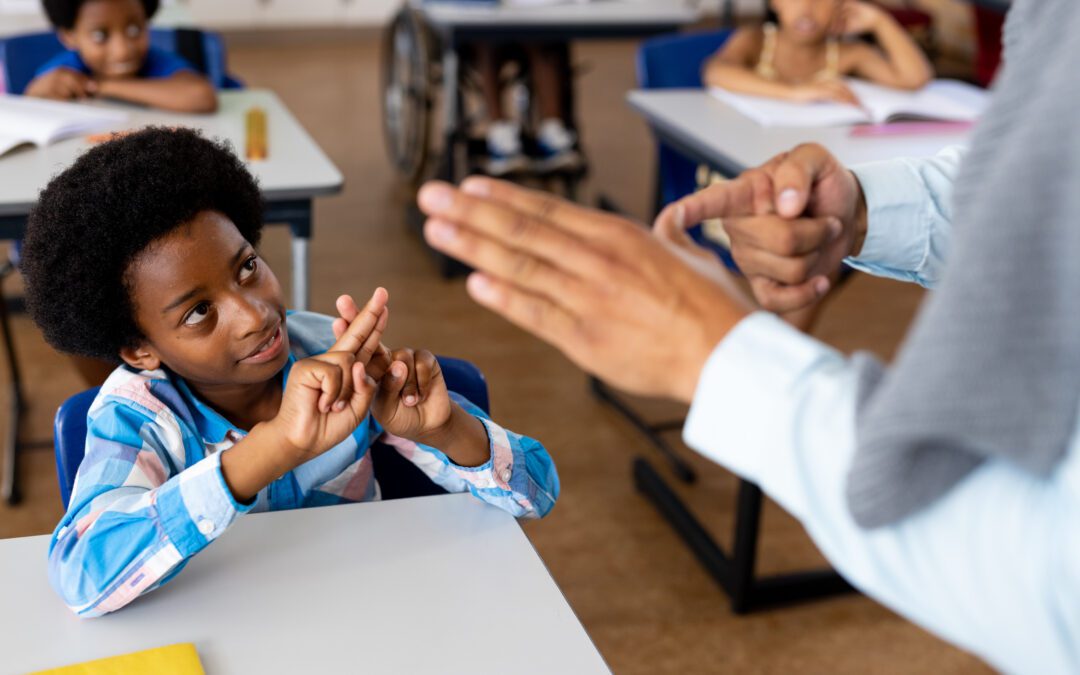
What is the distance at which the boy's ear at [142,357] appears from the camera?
125cm

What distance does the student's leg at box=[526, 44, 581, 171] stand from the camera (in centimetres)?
417

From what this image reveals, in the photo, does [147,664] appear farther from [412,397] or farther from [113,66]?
[113,66]

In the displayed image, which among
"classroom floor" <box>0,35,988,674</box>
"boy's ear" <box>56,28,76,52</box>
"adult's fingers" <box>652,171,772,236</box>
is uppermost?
"adult's fingers" <box>652,171,772,236</box>

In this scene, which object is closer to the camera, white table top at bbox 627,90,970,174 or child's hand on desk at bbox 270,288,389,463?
child's hand on desk at bbox 270,288,389,463

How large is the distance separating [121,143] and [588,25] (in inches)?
95.6

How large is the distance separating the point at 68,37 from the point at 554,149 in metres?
1.99

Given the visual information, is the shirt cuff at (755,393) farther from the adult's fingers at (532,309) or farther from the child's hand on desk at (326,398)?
the child's hand on desk at (326,398)

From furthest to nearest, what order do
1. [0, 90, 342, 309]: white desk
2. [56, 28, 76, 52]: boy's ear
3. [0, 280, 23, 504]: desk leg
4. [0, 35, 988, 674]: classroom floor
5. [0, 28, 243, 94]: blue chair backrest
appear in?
[0, 28, 243, 94]: blue chair backrest < [56, 28, 76, 52]: boy's ear < [0, 280, 23, 504]: desk leg < [0, 35, 988, 674]: classroom floor < [0, 90, 342, 309]: white desk

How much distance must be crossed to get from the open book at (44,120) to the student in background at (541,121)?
1.90 m

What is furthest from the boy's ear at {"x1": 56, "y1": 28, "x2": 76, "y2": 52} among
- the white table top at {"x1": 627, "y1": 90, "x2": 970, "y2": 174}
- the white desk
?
the white table top at {"x1": 627, "y1": 90, "x2": 970, "y2": 174}

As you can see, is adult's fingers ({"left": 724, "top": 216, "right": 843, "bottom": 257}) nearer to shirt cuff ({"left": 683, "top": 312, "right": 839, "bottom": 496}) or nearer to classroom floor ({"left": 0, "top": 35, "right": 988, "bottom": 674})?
shirt cuff ({"left": 683, "top": 312, "right": 839, "bottom": 496})

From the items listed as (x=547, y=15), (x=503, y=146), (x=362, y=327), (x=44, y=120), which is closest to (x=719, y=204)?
(x=362, y=327)

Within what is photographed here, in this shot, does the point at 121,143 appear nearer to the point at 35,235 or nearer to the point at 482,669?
the point at 35,235

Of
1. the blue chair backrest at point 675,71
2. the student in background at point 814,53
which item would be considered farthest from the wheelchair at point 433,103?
the student in background at point 814,53
